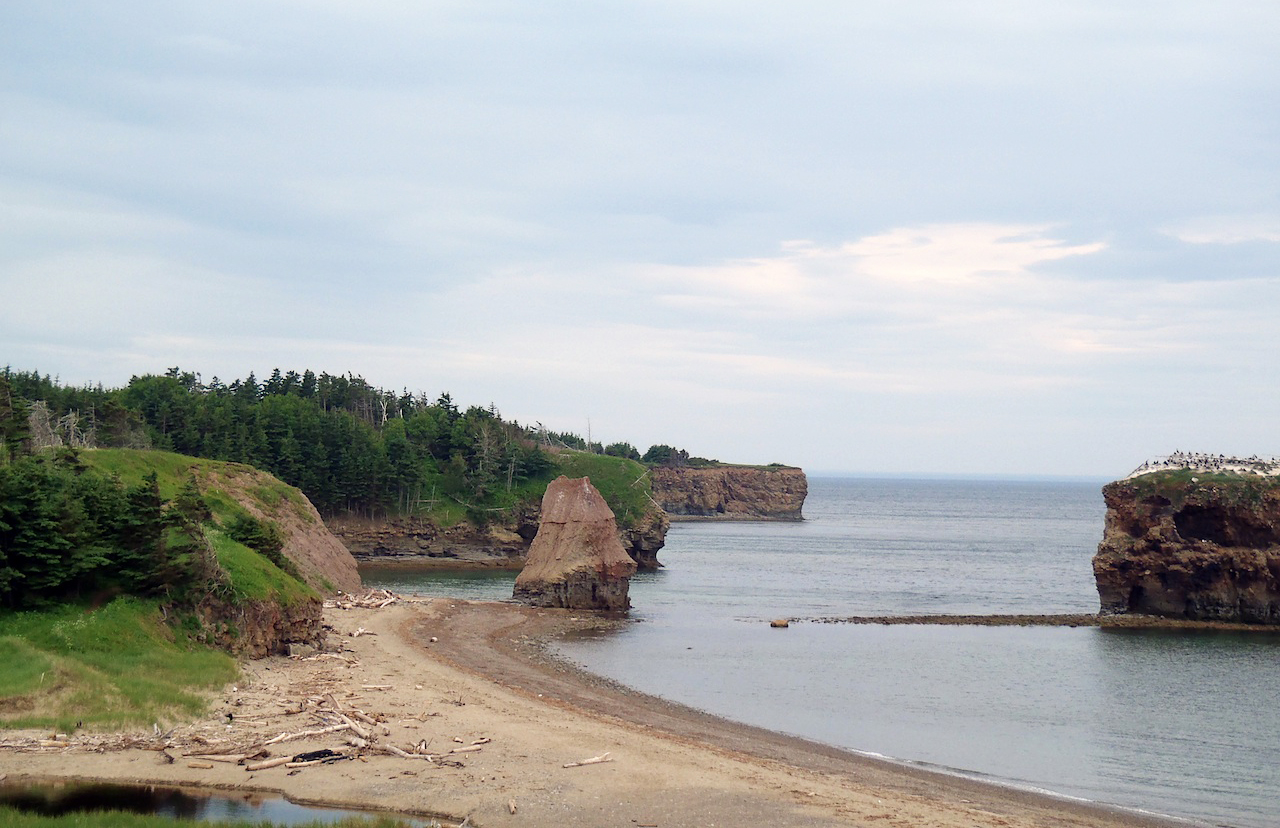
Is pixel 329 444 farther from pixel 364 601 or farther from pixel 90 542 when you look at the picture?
pixel 90 542

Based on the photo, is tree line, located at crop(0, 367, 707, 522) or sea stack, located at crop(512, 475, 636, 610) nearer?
sea stack, located at crop(512, 475, 636, 610)

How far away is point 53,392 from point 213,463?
4643 cm

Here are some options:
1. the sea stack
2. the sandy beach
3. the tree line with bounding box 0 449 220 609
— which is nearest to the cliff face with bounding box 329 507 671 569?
the sea stack

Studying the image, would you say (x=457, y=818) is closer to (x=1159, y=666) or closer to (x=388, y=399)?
(x=1159, y=666)

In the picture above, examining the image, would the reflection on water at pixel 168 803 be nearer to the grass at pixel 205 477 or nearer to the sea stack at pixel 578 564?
the grass at pixel 205 477

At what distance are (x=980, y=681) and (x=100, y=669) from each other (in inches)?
1374

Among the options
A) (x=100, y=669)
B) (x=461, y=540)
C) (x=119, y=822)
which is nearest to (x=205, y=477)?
(x=100, y=669)

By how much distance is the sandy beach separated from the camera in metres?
21.5

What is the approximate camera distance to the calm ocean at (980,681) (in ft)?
98.1

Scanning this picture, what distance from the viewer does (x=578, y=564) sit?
67062 millimetres

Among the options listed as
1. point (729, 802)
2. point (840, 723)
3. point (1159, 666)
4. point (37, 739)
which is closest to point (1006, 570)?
point (1159, 666)

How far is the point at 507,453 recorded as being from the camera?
12412 centimetres

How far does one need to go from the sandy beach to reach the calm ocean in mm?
3222

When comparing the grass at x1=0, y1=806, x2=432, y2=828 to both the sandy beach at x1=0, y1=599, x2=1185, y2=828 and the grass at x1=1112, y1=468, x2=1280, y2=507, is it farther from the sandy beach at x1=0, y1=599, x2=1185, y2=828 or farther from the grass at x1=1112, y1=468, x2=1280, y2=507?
the grass at x1=1112, y1=468, x2=1280, y2=507
